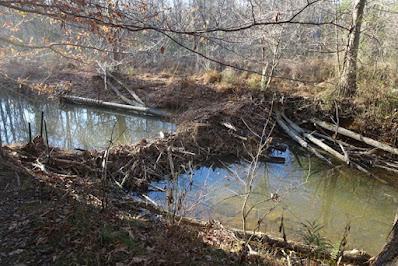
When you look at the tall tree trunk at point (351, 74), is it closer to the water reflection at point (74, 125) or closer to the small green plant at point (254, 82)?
the small green plant at point (254, 82)

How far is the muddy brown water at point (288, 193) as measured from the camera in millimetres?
7102

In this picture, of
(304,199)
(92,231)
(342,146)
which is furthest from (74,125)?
(92,231)

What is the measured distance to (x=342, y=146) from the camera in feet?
33.9

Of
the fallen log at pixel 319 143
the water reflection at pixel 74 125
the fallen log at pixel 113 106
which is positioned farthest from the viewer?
the fallen log at pixel 113 106

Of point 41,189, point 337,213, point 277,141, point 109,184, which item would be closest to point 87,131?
point 109,184

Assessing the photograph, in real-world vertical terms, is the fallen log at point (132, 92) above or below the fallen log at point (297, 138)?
above

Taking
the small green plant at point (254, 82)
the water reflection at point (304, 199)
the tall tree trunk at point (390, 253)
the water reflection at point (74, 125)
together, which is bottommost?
the water reflection at point (304, 199)

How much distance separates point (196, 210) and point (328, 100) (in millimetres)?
6972

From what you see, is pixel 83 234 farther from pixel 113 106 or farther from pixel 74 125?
pixel 113 106

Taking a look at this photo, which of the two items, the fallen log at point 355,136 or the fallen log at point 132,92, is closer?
the fallen log at point 355,136

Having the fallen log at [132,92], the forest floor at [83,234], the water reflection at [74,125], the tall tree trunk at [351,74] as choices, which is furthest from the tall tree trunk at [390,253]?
the fallen log at [132,92]

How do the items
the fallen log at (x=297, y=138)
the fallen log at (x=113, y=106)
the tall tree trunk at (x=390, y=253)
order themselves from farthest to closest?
1. the fallen log at (x=113, y=106)
2. the fallen log at (x=297, y=138)
3. the tall tree trunk at (x=390, y=253)

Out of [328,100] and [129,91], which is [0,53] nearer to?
[129,91]

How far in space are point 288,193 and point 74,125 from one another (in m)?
9.01
